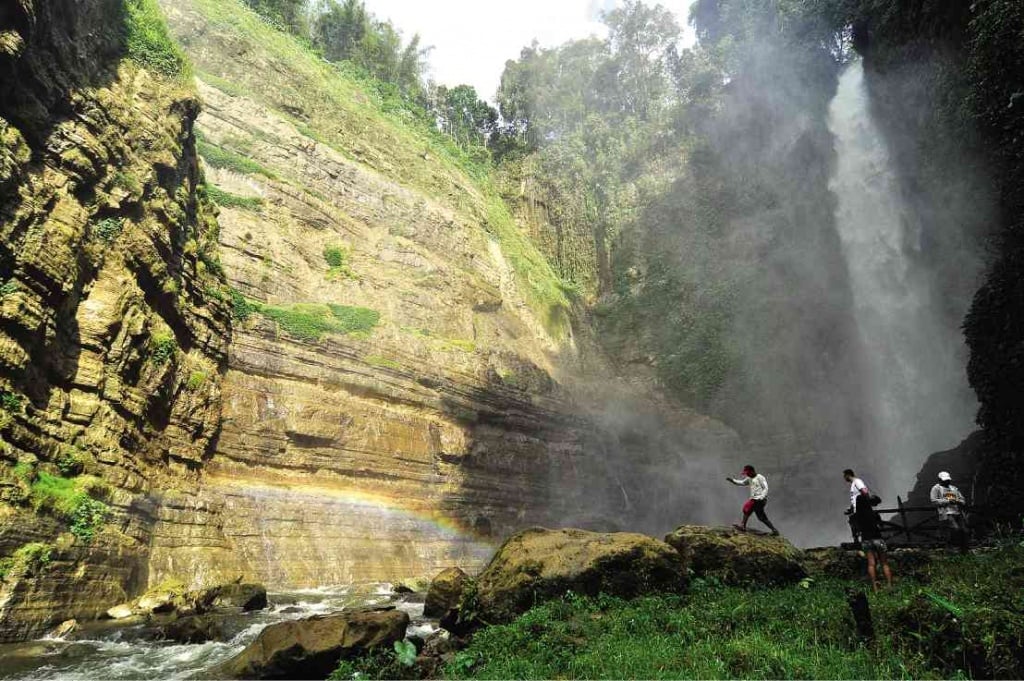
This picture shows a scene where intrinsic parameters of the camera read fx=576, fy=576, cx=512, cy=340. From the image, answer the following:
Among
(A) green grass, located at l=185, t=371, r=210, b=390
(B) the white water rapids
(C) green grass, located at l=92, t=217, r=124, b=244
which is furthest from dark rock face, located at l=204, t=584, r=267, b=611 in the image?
(C) green grass, located at l=92, t=217, r=124, b=244

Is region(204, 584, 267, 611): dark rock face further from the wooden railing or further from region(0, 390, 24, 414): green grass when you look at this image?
the wooden railing

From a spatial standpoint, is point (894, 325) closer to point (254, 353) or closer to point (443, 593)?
point (443, 593)

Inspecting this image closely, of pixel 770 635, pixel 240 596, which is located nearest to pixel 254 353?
pixel 240 596

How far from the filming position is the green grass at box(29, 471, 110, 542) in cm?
1199

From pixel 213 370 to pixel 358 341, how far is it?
6129 mm

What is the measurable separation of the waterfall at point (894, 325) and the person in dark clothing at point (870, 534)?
79.8 feet

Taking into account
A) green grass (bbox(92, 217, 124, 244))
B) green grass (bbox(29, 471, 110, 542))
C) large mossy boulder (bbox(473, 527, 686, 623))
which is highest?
green grass (bbox(92, 217, 124, 244))

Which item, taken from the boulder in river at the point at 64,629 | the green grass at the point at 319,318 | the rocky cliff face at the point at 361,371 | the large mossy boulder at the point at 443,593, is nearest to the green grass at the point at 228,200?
the rocky cliff face at the point at 361,371

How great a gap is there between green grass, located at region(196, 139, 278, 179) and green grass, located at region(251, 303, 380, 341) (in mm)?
8554

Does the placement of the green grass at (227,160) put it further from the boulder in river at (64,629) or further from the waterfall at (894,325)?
the waterfall at (894,325)

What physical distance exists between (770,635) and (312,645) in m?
6.34

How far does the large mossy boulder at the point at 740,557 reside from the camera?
1050 centimetres

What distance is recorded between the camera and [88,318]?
14781mm

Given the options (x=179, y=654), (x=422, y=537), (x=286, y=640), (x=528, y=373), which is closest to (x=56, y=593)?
(x=179, y=654)
